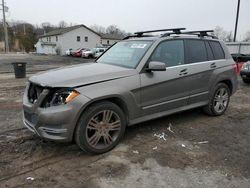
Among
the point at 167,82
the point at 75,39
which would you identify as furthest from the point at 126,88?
the point at 75,39

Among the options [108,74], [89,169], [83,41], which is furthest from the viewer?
[83,41]

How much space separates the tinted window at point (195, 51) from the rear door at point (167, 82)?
165mm

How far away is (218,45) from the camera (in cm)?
580

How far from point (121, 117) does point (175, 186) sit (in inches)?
53.2

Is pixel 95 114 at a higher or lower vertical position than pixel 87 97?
lower

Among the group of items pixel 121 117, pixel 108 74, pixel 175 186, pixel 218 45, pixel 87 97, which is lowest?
pixel 175 186

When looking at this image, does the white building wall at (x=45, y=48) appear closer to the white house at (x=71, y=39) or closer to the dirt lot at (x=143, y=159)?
the white house at (x=71, y=39)

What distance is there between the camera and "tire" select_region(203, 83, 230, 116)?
568cm

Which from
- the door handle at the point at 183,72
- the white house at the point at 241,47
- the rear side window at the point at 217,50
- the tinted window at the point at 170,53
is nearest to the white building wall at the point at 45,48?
the white house at the point at 241,47

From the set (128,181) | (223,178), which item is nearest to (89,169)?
(128,181)

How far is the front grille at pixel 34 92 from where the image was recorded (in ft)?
12.5

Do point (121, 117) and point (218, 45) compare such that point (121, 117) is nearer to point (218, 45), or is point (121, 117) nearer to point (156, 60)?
point (156, 60)

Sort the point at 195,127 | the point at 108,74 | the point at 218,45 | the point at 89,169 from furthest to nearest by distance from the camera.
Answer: the point at 218,45 → the point at 195,127 → the point at 108,74 → the point at 89,169

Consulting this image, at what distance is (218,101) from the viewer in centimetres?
587
